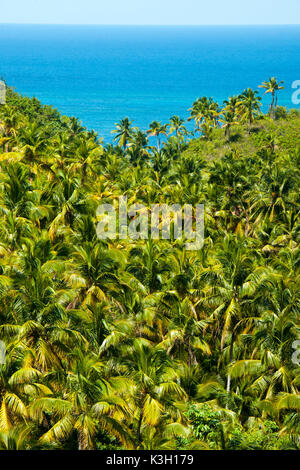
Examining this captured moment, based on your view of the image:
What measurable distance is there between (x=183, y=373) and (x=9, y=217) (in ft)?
44.4

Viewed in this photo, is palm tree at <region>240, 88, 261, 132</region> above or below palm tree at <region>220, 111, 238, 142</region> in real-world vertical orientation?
above

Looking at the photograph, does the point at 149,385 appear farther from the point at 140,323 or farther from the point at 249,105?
the point at 249,105

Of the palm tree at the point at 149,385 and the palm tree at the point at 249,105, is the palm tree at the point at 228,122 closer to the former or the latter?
the palm tree at the point at 249,105

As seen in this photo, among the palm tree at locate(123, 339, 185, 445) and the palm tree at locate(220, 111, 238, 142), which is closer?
the palm tree at locate(123, 339, 185, 445)

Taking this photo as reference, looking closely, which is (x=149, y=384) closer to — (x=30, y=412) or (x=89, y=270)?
(x=30, y=412)

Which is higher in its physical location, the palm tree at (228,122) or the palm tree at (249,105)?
the palm tree at (249,105)

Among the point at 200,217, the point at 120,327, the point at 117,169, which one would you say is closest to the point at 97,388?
the point at 120,327

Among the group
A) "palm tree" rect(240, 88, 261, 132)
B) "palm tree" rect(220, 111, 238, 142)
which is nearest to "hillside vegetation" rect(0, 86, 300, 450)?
"palm tree" rect(220, 111, 238, 142)

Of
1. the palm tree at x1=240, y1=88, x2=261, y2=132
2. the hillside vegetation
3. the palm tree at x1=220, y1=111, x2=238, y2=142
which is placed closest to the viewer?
the hillside vegetation

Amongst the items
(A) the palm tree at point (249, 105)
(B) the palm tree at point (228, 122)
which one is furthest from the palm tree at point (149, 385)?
(A) the palm tree at point (249, 105)

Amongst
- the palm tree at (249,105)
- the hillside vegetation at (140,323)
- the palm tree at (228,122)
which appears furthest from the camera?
the palm tree at (249,105)

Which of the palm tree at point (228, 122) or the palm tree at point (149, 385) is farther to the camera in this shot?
the palm tree at point (228, 122)

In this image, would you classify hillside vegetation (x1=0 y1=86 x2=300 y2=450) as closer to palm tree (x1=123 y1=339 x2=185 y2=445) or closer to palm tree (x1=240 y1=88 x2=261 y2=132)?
palm tree (x1=123 y1=339 x2=185 y2=445)
